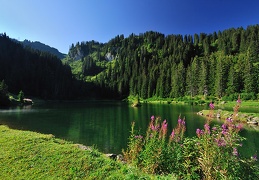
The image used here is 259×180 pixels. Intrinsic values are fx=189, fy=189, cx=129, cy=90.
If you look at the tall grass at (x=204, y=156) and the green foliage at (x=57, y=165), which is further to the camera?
the green foliage at (x=57, y=165)

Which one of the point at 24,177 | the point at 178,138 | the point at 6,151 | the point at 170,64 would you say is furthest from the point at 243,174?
the point at 170,64

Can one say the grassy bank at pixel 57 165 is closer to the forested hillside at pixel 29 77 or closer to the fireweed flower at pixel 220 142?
the fireweed flower at pixel 220 142

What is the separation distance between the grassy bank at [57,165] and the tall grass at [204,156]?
1.16 metres

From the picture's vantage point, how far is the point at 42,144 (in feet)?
43.5

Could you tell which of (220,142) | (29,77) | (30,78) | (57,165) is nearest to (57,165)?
(57,165)

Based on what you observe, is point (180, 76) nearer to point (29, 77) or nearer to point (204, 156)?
point (29, 77)

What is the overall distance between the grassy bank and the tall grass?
1.16 metres

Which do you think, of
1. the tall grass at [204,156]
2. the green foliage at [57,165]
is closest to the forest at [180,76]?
the tall grass at [204,156]

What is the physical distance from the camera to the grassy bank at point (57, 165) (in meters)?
8.74

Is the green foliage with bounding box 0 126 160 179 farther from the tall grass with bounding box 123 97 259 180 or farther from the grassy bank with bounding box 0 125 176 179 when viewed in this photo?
the tall grass with bounding box 123 97 259 180

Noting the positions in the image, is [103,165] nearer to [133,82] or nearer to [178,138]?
[178,138]

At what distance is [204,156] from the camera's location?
8.12 metres

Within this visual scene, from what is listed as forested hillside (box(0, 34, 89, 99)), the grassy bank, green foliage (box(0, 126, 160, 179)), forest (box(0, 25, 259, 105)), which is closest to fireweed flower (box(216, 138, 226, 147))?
the grassy bank

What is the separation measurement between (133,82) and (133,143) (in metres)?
178
